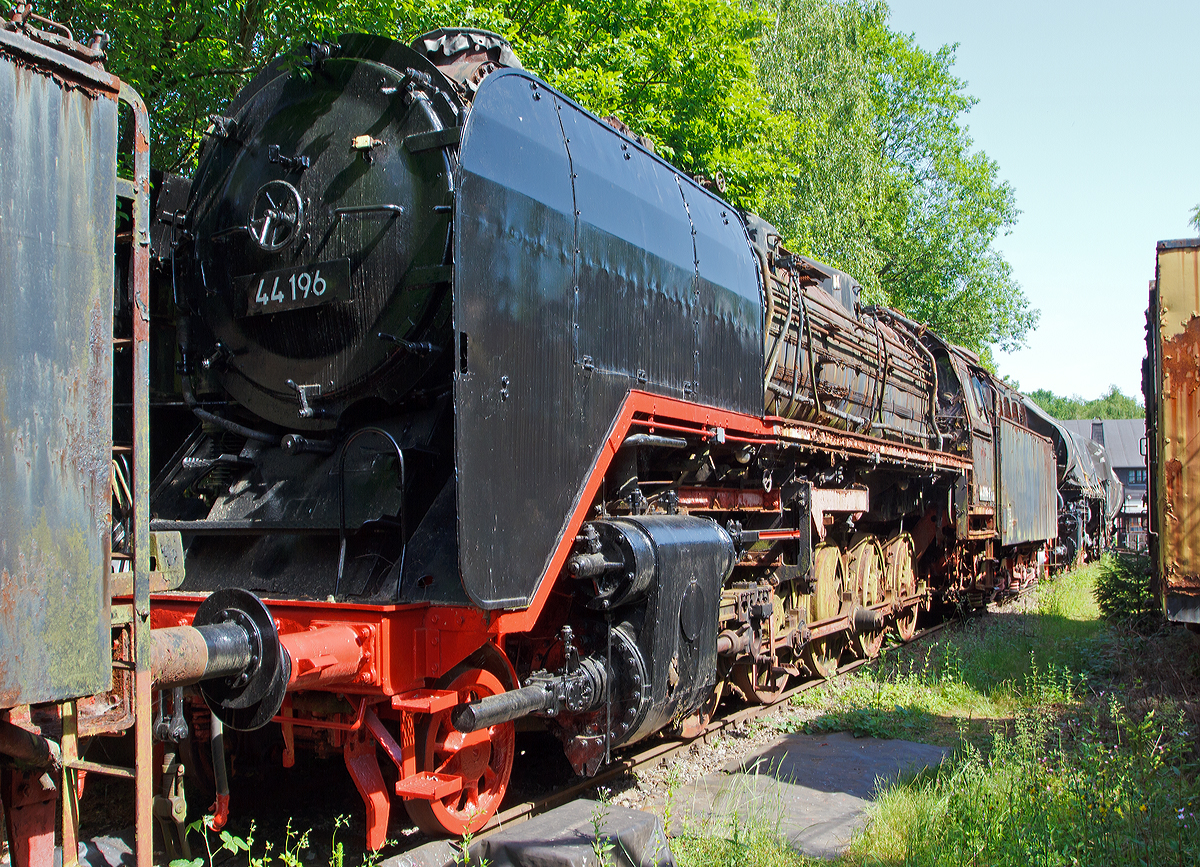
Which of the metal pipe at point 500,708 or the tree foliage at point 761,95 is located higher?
the tree foliage at point 761,95

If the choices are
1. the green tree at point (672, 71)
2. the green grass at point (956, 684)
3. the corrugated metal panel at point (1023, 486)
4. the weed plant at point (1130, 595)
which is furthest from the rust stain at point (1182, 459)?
the green tree at point (672, 71)

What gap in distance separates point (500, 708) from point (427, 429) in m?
1.24

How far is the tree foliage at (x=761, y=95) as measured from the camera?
9.09 metres

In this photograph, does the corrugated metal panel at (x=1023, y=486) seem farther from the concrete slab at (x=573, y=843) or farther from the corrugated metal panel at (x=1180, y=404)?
the concrete slab at (x=573, y=843)

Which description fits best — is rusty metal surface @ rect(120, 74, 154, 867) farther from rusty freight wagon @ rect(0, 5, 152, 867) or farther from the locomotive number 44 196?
the locomotive number 44 196

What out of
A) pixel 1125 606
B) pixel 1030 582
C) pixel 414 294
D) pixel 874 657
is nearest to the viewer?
pixel 414 294

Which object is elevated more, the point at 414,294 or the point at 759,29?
the point at 759,29

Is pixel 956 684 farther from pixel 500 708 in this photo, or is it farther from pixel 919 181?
pixel 919 181

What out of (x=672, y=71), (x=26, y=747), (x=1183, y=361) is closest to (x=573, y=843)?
(x=26, y=747)

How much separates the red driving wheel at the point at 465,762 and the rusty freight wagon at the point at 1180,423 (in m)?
3.89

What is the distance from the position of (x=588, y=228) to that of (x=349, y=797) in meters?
3.29

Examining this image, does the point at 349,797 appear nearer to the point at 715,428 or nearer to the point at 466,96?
the point at 715,428

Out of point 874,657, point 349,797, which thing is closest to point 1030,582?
point 874,657

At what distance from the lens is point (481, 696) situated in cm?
407
